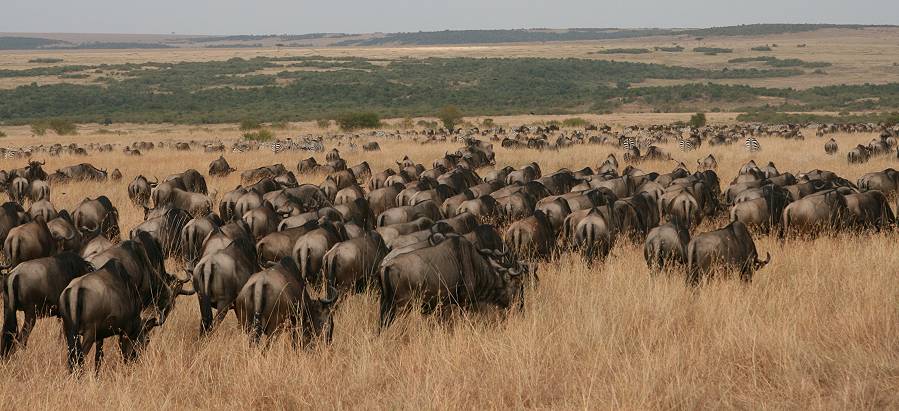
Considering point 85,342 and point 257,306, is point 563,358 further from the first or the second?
point 85,342

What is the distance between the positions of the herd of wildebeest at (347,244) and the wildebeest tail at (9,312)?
0.01 meters

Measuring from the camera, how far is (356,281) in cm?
888

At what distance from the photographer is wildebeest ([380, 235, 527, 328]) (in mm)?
7617

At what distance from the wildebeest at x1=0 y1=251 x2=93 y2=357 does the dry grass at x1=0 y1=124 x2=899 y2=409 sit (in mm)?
220

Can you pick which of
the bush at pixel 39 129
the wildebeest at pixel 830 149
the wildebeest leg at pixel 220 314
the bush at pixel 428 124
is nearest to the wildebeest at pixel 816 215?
the wildebeest leg at pixel 220 314

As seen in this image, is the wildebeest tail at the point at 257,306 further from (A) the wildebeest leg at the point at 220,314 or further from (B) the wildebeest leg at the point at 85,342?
(B) the wildebeest leg at the point at 85,342

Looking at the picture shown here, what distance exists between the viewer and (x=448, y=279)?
780 cm

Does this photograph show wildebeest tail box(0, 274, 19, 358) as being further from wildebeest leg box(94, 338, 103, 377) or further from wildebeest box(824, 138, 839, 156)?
wildebeest box(824, 138, 839, 156)

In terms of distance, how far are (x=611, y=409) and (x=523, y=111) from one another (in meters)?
86.3

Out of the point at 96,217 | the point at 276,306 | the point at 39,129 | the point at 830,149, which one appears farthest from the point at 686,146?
the point at 39,129

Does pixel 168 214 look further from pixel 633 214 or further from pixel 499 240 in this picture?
pixel 633 214

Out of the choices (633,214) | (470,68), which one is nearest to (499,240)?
(633,214)

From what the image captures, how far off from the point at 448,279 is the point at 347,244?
1438 mm

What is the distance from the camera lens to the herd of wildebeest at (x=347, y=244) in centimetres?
716
